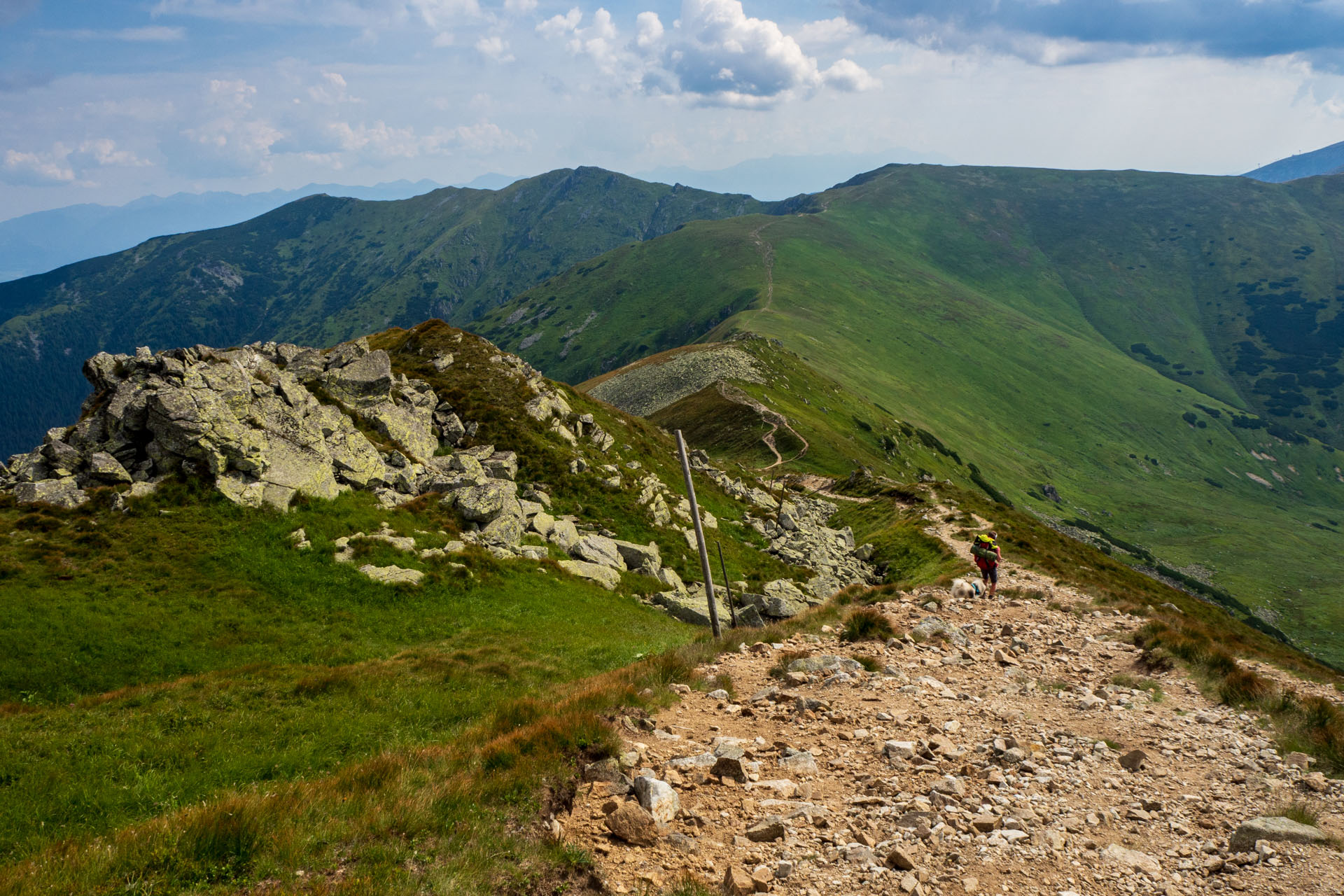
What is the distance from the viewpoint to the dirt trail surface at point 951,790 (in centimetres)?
881

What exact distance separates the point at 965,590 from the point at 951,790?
1843 cm

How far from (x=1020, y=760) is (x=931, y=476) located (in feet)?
367

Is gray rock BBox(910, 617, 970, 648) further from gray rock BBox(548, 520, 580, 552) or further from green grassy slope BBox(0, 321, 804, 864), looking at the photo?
gray rock BBox(548, 520, 580, 552)

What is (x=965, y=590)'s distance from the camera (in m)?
27.4

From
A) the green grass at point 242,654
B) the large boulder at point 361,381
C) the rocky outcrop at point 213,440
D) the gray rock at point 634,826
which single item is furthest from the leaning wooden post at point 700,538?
the large boulder at point 361,381

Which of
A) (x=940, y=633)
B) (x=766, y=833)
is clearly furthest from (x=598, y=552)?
(x=766, y=833)

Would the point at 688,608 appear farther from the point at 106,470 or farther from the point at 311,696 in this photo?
the point at 106,470

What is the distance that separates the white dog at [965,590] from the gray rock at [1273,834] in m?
17.1

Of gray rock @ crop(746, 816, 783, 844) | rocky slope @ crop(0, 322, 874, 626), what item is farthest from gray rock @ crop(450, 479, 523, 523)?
gray rock @ crop(746, 816, 783, 844)

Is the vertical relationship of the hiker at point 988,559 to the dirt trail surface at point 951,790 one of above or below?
below

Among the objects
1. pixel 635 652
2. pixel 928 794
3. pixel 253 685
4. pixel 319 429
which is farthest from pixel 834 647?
pixel 319 429

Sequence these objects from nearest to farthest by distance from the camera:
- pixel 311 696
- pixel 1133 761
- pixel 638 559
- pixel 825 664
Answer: pixel 1133 761
pixel 825 664
pixel 311 696
pixel 638 559

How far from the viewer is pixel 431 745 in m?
12.2

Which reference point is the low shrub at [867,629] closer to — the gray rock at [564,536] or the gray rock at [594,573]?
the gray rock at [594,573]
